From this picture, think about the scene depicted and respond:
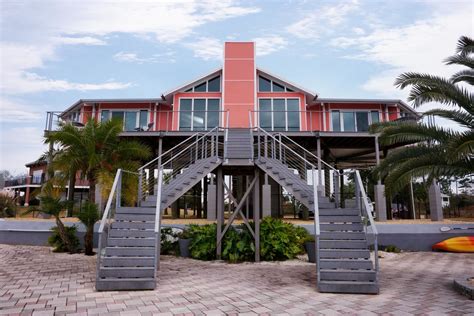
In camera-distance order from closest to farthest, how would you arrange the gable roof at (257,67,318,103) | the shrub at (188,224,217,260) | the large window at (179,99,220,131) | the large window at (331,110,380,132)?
1. the shrub at (188,224,217,260)
2. the large window at (179,99,220,131)
3. the gable roof at (257,67,318,103)
4. the large window at (331,110,380,132)

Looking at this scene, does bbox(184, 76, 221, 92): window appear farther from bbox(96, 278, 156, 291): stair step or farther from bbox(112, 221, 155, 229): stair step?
bbox(96, 278, 156, 291): stair step

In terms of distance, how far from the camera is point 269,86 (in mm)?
19484

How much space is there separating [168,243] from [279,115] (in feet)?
34.3

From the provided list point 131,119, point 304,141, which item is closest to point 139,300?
point 304,141

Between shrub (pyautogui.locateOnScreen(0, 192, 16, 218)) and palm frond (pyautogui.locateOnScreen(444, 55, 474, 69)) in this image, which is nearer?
palm frond (pyautogui.locateOnScreen(444, 55, 474, 69))

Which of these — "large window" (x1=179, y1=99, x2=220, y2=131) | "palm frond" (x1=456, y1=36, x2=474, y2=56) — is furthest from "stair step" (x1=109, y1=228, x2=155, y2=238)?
"large window" (x1=179, y1=99, x2=220, y2=131)

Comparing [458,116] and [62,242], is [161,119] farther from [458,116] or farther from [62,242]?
[458,116]

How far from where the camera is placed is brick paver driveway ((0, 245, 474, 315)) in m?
5.13

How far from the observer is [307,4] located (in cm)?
1109

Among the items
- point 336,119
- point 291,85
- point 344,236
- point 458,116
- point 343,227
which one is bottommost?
point 344,236

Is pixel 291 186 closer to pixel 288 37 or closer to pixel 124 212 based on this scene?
pixel 124 212

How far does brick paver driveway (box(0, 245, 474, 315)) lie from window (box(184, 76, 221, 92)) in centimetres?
1222

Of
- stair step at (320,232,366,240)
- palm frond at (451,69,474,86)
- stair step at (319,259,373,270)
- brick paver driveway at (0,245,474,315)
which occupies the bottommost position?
brick paver driveway at (0,245,474,315)

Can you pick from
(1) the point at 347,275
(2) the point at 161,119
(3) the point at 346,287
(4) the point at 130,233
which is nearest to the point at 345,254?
(1) the point at 347,275
